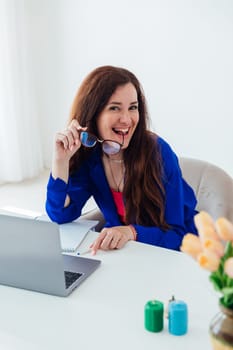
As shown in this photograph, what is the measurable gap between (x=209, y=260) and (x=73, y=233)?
945 mm

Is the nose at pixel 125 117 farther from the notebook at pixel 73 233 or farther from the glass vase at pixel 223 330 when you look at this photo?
the glass vase at pixel 223 330

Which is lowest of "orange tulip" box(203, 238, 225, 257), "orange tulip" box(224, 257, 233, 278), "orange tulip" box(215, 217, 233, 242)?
"orange tulip" box(224, 257, 233, 278)

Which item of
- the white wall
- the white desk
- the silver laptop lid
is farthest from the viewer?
the white wall

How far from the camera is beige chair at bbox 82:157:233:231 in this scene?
201 centimetres

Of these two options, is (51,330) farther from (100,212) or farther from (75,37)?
(75,37)

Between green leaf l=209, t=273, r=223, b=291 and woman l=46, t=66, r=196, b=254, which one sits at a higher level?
green leaf l=209, t=273, r=223, b=291

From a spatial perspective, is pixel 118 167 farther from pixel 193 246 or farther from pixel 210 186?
pixel 193 246

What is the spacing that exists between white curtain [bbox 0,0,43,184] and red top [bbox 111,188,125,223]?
85.8 inches

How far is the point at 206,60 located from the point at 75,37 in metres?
1.05

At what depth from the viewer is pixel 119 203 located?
1922 millimetres

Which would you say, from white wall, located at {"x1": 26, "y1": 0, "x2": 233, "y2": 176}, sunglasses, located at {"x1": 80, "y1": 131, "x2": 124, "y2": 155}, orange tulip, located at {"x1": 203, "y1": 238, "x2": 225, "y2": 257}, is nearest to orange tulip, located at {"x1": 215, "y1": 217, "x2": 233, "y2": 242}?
orange tulip, located at {"x1": 203, "y1": 238, "x2": 225, "y2": 257}

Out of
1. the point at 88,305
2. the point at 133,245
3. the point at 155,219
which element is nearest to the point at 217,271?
the point at 88,305

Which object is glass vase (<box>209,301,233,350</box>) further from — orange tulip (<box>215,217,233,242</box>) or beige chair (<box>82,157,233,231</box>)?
beige chair (<box>82,157,233,231</box>)

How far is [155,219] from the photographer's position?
1.81 m
